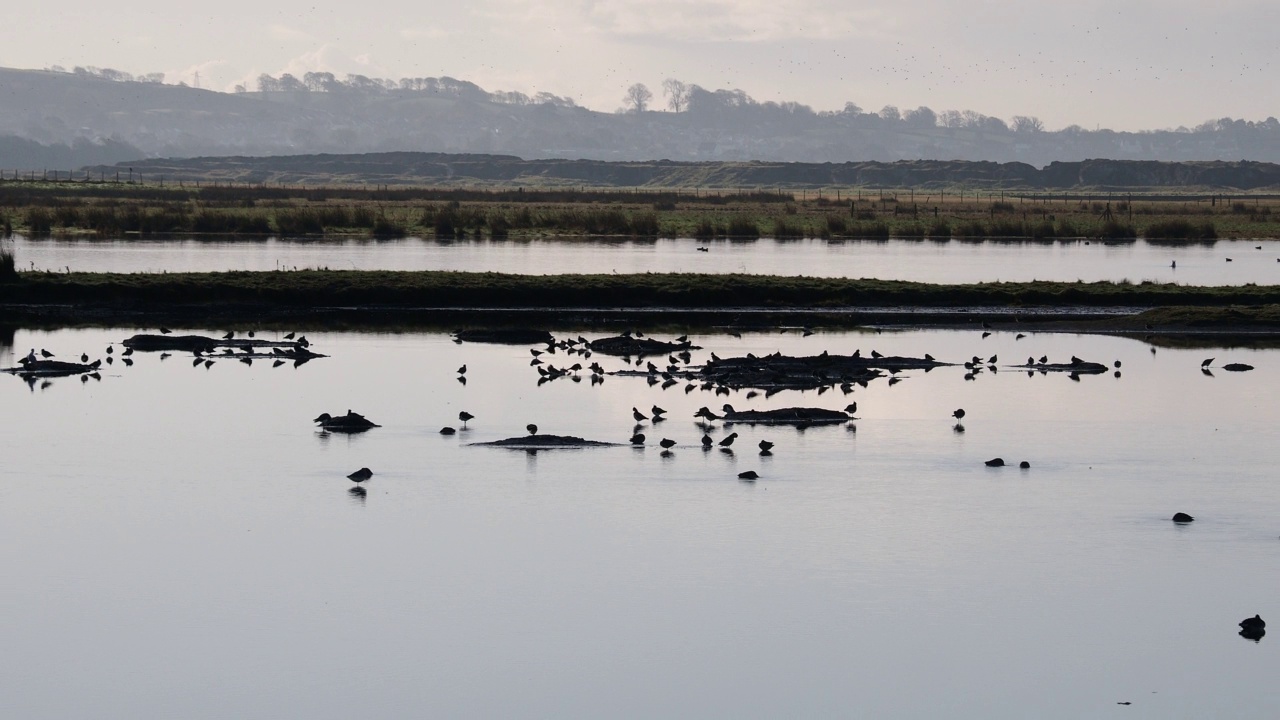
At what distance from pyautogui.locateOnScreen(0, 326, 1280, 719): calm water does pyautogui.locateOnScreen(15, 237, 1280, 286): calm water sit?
23.2 meters

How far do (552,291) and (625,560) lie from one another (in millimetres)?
24439

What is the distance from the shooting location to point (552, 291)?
39594 mm

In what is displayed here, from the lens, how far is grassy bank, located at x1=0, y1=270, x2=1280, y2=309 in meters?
38.2

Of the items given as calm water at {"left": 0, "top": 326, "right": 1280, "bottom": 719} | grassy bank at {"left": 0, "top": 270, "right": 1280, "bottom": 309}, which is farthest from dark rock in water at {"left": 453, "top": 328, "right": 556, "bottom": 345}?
calm water at {"left": 0, "top": 326, "right": 1280, "bottom": 719}

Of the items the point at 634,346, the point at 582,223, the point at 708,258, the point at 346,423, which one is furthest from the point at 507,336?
the point at 582,223

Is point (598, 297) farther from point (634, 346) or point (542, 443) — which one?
point (542, 443)

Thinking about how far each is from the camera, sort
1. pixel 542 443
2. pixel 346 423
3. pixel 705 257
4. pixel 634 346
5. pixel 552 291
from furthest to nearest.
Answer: pixel 705 257
pixel 552 291
pixel 634 346
pixel 346 423
pixel 542 443

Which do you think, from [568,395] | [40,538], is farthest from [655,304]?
[40,538]

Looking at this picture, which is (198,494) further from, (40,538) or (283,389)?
(283,389)

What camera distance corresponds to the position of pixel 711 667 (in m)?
12.4

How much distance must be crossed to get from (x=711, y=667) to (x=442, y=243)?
53.7m

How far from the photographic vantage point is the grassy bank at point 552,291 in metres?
38.2

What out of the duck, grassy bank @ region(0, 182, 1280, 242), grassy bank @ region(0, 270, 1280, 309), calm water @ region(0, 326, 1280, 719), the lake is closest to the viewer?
calm water @ region(0, 326, 1280, 719)

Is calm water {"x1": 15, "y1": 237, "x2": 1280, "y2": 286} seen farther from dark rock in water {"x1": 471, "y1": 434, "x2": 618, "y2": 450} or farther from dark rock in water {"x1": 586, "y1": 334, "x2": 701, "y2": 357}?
dark rock in water {"x1": 471, "y1": 434, "x2": 618, "y2": 450}
